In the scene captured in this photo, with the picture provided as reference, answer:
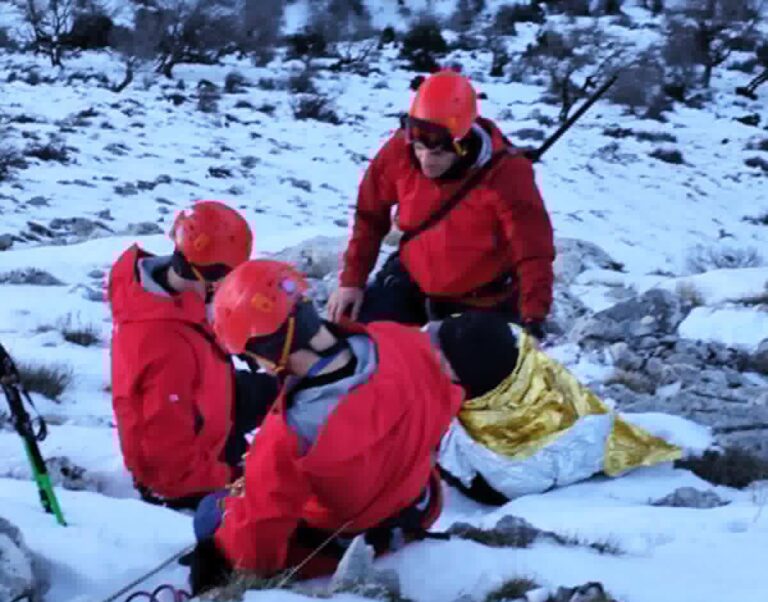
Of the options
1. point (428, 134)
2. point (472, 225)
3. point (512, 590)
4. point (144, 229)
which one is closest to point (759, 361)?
point (472, 225)

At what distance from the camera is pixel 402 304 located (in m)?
4.64

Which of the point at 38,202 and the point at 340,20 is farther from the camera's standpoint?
the point at 340,20

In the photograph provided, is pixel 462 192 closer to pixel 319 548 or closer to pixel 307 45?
pixel 319 548

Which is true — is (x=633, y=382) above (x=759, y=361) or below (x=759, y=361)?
above

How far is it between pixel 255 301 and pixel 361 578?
69 cm

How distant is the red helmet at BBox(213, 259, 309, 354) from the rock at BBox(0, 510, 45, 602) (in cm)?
65

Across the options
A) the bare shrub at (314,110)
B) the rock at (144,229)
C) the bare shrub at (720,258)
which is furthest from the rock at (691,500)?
the bare shrub at (314,110)

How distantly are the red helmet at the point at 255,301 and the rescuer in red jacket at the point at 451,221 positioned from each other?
1534 mm

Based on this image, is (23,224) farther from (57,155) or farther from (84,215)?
(57,155)

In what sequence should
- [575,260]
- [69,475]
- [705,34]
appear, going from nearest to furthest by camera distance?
[69,475] → [575,260] → [705,34]

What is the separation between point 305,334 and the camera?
264cm

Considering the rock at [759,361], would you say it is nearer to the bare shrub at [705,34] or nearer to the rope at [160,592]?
the rope at [160,592]

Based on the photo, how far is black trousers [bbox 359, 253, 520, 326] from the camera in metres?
4.58

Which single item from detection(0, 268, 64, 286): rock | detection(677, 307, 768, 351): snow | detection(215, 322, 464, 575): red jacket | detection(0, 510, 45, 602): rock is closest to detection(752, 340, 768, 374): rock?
detection(677, 307, 768, 351): snow
